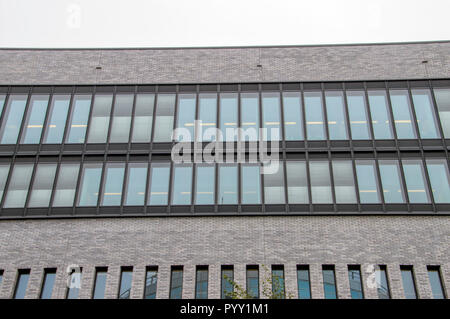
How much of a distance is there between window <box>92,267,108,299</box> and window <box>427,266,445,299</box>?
13086 millimetres

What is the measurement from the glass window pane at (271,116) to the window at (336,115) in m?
2.39

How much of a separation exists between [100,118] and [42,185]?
4183 mm

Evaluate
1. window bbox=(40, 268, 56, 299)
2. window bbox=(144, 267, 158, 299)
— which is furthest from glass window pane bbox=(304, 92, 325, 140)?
window bbox=(40, 268, 56, 299)

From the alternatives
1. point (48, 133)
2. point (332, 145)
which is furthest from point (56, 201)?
point (332, 145)

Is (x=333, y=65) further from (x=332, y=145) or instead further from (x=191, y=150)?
(x=191, y=150)

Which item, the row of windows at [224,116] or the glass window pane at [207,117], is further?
the glass window pane at [207,117]

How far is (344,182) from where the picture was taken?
21.6 metres

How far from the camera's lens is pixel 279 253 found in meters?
19.8

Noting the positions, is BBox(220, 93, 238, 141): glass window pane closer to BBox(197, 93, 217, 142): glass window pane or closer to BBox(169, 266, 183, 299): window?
BBox(197, 93, 217, 142): glass window pane

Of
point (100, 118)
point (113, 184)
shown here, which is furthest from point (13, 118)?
point (113, 184)

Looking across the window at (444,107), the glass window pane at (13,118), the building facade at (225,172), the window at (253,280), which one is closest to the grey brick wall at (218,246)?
the building facade at (225,172)

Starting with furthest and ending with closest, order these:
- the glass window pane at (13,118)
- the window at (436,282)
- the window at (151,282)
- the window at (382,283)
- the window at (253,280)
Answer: the glass window pane at (13,118)
the window at (151,282)
the window at (253,280)
the window at (382,283)
the window at (436,282)

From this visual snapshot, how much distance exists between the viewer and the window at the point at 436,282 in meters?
18.9

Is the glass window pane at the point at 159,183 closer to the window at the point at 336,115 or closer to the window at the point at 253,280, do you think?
the window at the point at 253,280
